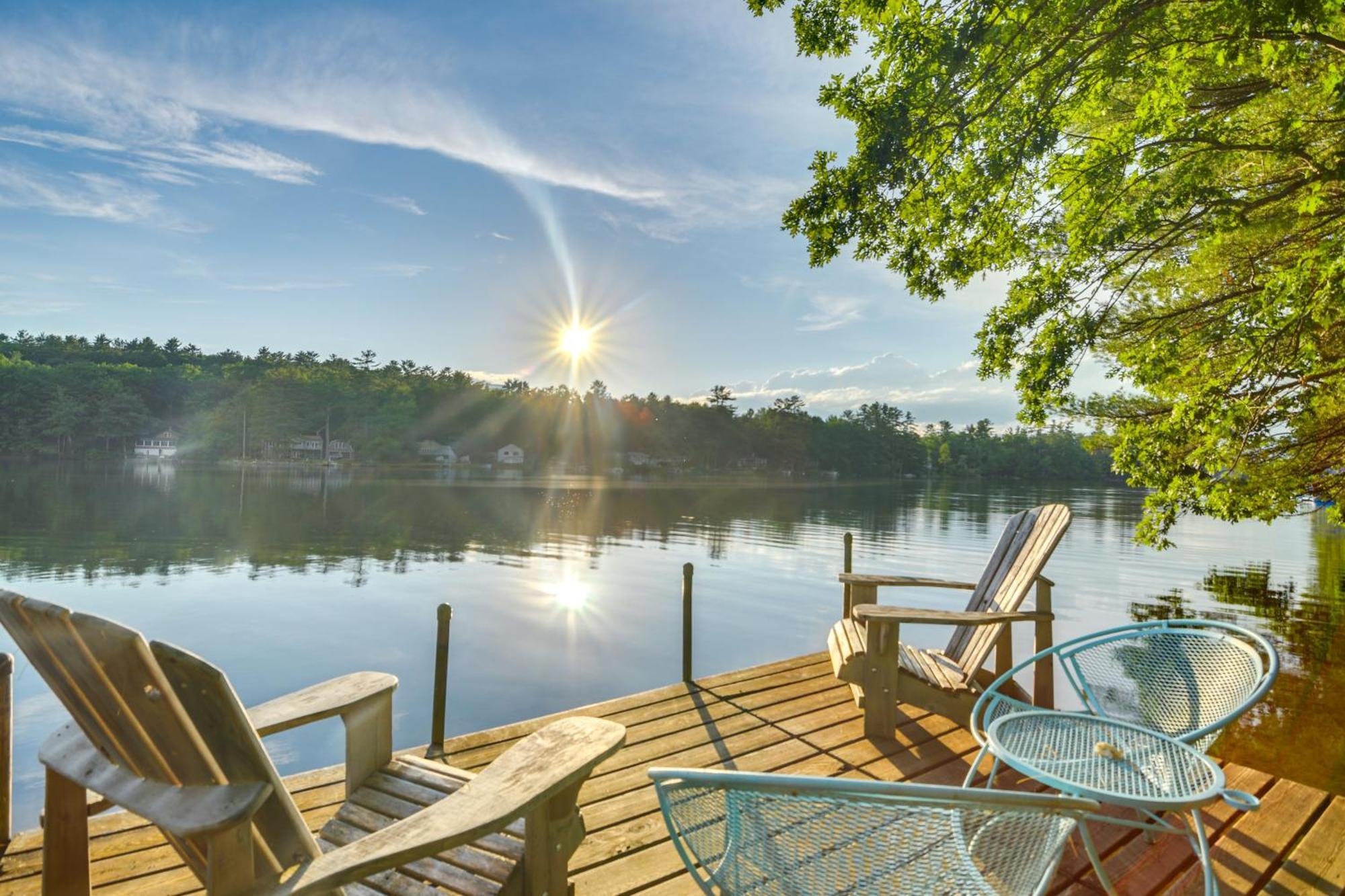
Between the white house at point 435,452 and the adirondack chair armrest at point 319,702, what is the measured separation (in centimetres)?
9620

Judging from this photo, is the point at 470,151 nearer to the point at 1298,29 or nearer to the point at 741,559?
the point at 741,559

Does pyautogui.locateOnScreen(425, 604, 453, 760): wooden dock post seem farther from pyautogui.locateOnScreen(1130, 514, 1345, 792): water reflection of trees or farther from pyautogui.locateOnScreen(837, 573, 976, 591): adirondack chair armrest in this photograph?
pyautogui.locateOnScreen(1130, 514, 1345, 792): water reflection of trees

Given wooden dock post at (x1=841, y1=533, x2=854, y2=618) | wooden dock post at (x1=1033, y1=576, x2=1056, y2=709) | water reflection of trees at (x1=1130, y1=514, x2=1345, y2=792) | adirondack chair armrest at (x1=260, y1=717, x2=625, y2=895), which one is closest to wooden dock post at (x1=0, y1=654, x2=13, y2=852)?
adirondack chair armrest at (x1=260, y1=717, x2=625, y2=895)

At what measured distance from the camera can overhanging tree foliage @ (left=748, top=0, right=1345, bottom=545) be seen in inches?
222

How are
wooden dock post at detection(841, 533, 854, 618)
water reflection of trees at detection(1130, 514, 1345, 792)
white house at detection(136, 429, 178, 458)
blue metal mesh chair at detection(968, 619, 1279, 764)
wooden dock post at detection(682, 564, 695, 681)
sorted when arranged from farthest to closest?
1. white house at detection(136, 429, 178, 458)
2. water reflection of trees at detection(1130, 514, 1345, 792)
3. wooden dock post at detection(841, 533, 854, 618)
4. wooden dock post at detection(682, 564, 695, 681)
5. blue metal mesh chair at detection(968, 619, 1279, 764)

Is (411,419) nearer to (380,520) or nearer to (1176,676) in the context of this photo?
(380,520)

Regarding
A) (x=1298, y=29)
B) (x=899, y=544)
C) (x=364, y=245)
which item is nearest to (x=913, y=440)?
(x=364, y=245)

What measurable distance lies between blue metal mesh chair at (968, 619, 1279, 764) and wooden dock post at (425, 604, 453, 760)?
2.88 m

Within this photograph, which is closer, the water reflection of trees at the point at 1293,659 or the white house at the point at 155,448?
the water reflection of trees at the point at 1293,659

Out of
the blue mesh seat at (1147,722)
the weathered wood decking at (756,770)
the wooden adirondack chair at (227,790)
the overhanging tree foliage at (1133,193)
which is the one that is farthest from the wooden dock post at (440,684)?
the overhanging tree foliage at (1133,193)

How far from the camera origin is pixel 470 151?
5294 centimetres

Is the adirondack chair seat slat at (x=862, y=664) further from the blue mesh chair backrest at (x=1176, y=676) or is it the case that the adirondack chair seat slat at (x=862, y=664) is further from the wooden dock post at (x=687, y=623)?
the wooden dock post at (x=687, y=623)

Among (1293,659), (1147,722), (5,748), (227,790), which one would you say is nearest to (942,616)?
(1147,722)

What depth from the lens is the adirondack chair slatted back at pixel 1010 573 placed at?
4184 millimetres
